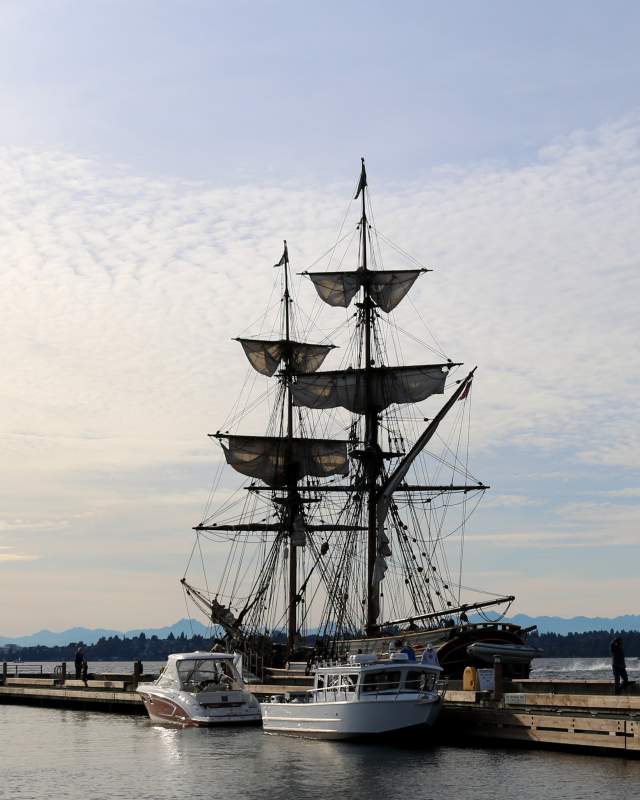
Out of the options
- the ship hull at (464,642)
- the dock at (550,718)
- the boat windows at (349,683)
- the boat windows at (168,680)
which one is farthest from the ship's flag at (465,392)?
the boat windows at (349,683)

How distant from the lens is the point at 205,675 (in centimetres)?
5559

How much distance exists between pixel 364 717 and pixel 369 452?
26804mm

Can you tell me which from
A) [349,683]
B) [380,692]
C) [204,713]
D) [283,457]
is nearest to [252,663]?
[283,457]

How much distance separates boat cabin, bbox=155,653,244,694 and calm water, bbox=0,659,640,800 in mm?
3352

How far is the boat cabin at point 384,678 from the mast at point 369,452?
1964cm

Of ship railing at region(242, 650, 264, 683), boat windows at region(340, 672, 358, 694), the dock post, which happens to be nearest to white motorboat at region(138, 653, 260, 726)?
boat windows at region(340, 672, 358, 694)

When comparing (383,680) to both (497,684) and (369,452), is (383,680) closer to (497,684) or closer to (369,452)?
(497,684)

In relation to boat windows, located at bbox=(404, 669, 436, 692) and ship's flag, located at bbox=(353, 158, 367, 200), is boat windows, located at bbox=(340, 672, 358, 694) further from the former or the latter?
ship's flag, located at bbox=(353, 158, 367, 200)

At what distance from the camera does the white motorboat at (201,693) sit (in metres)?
51.7

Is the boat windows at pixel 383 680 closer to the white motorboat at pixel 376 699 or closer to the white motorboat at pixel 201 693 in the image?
the white motorboat at pixel 376 699

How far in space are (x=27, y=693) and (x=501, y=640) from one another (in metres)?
31.7

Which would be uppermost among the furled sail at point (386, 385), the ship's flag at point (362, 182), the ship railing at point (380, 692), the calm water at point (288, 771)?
the ship's flag at point (362, 182)

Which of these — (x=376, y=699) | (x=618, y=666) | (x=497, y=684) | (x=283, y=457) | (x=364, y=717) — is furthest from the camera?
(x=283, y=457)

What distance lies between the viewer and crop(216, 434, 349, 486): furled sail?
268 feet
